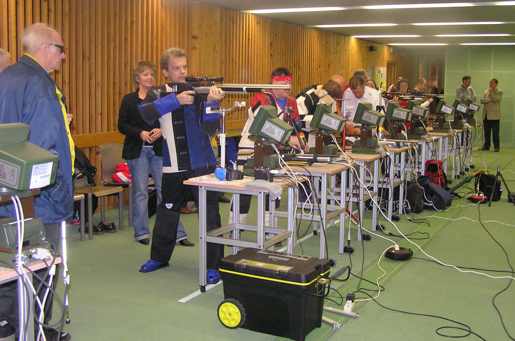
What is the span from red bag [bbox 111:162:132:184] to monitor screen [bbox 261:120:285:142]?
272 centimetres

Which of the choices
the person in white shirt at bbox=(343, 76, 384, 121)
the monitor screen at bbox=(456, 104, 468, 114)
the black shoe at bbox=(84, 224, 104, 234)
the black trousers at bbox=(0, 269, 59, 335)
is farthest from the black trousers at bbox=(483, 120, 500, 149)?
the black trousers at bbox=(0, 269, 59, 335)

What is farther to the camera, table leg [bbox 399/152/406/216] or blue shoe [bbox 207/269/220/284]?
table leg [bbox 399/152/406/216]

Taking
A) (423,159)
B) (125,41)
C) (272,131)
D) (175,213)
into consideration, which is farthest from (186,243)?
(423,159)

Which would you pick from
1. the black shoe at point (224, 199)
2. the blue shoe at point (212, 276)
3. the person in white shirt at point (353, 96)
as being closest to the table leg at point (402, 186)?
the person in white shirt at point (353, 96)

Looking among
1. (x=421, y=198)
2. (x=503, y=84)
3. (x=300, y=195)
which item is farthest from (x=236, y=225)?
(x=503, y=84)

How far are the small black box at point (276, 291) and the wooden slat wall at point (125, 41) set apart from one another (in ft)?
12.3

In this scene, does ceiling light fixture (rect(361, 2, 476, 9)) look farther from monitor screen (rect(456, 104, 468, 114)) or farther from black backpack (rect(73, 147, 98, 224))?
black backpack (rect(73, 147, 98, 224))

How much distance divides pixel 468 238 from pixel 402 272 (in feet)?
4.82

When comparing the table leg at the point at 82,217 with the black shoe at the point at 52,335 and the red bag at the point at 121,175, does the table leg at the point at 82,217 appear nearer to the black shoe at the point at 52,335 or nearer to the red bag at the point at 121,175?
the red bag at the point at 121,175

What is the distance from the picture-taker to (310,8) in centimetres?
959

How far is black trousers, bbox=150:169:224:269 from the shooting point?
421cm

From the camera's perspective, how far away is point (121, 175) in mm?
6277

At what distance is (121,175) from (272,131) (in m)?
2.86

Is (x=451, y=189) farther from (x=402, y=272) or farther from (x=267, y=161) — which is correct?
(x=267, y=161)
